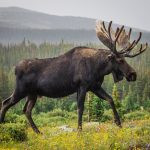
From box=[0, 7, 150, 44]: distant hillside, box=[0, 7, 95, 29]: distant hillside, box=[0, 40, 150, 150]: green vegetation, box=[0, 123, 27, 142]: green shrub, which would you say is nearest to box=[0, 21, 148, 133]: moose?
box=[0, 40, 150, 150]: green vegetation

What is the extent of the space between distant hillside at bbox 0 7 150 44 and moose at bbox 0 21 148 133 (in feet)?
187

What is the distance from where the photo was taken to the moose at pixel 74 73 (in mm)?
12023

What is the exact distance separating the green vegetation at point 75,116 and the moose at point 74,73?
82 centimetres

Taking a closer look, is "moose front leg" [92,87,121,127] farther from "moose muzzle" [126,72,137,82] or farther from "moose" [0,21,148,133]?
"moose muzzle" [126,72,137,82]

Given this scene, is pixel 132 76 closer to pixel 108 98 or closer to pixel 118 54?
pixel 118 54

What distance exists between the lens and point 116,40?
12102 mm

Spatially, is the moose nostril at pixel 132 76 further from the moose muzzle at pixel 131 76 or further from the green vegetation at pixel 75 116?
the green vegetation at pixel 75 116

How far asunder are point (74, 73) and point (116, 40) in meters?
1.39

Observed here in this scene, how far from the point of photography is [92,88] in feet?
40.0

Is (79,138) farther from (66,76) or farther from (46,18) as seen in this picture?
(46,18)

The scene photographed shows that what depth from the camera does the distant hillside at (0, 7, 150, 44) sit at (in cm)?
7381

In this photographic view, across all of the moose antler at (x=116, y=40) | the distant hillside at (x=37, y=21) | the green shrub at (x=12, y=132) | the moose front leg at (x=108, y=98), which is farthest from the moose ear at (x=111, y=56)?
the distant hillside at (x=37, y=21)

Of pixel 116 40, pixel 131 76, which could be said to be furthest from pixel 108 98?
pixel 116 40

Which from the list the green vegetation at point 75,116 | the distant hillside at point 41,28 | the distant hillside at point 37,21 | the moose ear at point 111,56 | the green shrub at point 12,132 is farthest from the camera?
the distant hillside at point 41,28
